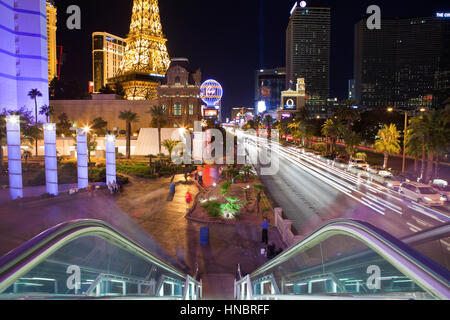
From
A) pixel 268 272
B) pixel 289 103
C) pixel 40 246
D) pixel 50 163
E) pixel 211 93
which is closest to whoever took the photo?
pixel 40 246

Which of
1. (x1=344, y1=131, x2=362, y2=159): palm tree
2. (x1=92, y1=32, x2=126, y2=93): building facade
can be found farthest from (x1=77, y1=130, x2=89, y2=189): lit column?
(x1=92, y1=32, x2=126, y2=93): building facade

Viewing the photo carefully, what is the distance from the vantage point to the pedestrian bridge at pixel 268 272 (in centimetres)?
255

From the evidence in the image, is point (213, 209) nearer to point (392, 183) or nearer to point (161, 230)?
point (161, 230)

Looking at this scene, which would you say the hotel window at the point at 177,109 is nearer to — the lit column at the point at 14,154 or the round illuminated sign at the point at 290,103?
the lit column at the point at 14,154

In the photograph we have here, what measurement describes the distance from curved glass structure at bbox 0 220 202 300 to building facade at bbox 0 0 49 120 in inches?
2227

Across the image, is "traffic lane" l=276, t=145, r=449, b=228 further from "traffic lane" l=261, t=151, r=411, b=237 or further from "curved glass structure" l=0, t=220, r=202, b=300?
"curved glass structure" l=0, t=220, r=202, b=300

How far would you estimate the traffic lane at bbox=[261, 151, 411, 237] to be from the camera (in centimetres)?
1606

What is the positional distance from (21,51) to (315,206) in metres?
55.0

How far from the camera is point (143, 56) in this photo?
9694 cm

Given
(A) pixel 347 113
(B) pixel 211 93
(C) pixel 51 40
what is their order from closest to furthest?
(A) pixel 347 113 < (B) pixel 211 93 < (C) pixel 51 40

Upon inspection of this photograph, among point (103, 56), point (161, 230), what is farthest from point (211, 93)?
point (103, 56)

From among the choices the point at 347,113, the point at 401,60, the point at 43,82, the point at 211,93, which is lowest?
the point at 347,113
